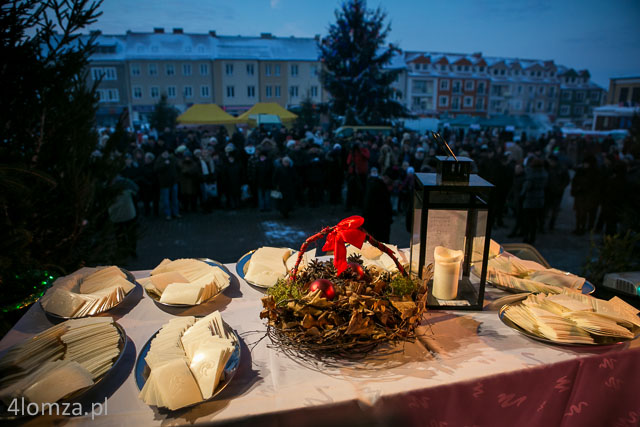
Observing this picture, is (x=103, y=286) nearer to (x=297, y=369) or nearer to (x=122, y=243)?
(x=297, y=369)

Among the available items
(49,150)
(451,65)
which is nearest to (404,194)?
(49,150)

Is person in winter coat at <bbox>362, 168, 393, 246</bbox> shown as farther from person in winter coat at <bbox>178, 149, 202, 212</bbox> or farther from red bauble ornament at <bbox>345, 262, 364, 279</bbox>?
person in winter coat at <bbox>178, 149, 202, 212</bbox>

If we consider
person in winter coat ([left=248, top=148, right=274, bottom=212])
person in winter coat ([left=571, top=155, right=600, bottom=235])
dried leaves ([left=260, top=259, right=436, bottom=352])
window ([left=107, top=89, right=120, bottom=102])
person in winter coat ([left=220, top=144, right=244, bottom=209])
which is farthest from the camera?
window ([left=107, top=89, right=120, bottom=102])

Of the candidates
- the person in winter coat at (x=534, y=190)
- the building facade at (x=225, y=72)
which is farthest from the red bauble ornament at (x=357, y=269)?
the building facade at (x=225, y=72)

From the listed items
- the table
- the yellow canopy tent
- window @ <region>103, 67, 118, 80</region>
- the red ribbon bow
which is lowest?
the table

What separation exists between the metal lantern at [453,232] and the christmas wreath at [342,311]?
12.0 inches

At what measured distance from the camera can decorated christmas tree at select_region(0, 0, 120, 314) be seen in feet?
8.86

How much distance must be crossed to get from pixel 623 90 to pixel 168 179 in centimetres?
2440

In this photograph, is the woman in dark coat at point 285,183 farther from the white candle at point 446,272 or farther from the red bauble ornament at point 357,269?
the red bauble ornament at point 357,269

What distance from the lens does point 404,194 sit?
31.7ft

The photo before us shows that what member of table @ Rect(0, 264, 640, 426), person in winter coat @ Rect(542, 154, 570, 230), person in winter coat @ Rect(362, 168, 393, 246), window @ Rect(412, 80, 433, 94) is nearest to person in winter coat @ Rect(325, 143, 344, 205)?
person in winter coat @ Rect(362, 168, 393, 246)

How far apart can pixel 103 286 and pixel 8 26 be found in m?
2.06

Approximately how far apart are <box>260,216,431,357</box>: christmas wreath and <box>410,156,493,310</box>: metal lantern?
0.30m

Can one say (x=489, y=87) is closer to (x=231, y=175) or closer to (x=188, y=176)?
(x=231, y=175)
